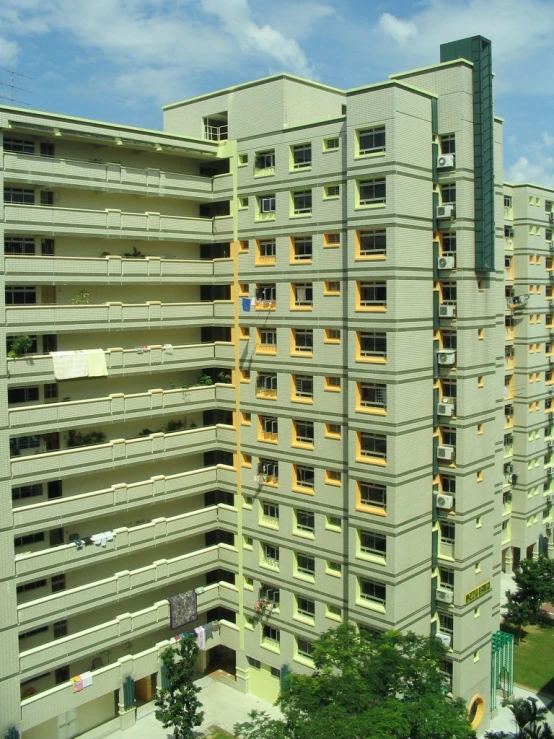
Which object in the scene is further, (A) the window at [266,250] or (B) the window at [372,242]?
(A) the window at [266,250]

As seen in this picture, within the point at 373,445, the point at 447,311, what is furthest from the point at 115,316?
the point at 447,311

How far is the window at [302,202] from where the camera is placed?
32.6 meters

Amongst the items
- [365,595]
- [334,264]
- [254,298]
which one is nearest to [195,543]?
[365,595]

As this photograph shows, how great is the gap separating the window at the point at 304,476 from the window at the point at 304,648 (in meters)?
7.01

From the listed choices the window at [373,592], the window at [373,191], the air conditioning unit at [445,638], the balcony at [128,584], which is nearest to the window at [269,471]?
the balcony at [128,584]

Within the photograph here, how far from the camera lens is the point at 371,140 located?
29.6 metres

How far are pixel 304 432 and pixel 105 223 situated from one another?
492 inches

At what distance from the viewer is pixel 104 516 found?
32500 mm

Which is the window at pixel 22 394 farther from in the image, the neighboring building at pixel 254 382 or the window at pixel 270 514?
the window at pixel 270 514

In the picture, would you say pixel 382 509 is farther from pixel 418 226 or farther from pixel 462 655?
pixel 418 226

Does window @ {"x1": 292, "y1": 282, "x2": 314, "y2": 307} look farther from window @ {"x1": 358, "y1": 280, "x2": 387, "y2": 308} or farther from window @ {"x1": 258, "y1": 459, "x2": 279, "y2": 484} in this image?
window @ {"x1": 258, "y1": 459, "x2": 279, "y2": 484}

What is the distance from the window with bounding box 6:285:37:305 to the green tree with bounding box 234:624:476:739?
59.3 feet

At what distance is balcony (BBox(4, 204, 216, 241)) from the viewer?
29500mm

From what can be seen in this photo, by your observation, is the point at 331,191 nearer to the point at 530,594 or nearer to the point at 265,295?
the point at 265,295
